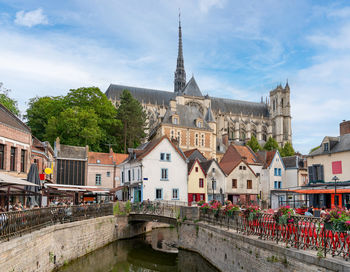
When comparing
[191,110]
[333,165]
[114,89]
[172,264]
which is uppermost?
[114,89]

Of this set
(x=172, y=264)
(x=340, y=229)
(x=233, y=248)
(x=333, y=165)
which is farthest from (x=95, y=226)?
(x=333, y=165)

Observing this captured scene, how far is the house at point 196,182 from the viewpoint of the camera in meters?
39.4

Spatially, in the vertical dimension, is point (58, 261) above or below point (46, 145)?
below

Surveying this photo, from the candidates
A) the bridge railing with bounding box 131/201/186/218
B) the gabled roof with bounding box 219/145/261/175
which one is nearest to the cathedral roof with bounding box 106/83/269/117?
the gabled roof with bounding box 219/145/261/175

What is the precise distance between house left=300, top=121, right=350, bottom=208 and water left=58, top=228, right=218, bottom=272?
41.3 feet

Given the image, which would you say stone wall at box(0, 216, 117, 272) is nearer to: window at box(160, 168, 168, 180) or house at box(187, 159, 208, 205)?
window at box(160, 168, 168, 180)

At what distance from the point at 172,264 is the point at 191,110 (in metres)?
45.3

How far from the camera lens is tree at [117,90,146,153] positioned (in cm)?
6088

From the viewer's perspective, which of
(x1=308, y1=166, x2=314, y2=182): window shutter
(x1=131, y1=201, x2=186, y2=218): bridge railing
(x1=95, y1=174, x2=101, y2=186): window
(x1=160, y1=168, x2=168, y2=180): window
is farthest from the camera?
(x1=95, y1=174, x2=101, y2=186): window

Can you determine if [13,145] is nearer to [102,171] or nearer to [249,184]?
[102,171]

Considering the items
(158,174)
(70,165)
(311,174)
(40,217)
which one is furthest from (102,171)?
(40,217)

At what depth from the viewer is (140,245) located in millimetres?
28172

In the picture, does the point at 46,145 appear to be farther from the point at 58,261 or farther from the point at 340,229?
the point at 340,229

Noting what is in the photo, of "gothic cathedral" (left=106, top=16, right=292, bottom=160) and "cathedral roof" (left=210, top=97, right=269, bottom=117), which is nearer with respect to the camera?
"gothic cathedral" (left=106, top=16, right=292, bottom=160)
